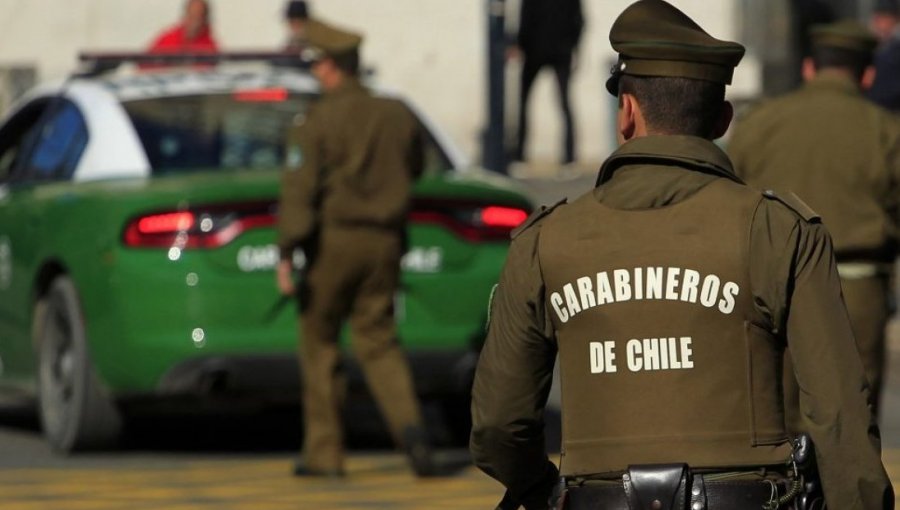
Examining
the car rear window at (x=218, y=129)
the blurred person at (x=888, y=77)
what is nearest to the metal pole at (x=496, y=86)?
the blurred person at (x=888, y=77)

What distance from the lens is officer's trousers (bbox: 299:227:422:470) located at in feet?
29.8

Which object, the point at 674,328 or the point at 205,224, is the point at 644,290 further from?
the point at 205,224

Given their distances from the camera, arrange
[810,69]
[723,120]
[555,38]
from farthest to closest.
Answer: [555,38] < [810,69] < [723,120]

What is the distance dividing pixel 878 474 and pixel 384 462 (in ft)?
→ 19.4

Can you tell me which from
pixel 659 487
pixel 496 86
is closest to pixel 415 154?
pixel 659 487

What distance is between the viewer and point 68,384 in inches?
386

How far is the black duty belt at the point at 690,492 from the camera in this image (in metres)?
3.97

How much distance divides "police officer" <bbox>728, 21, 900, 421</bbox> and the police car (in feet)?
5.88

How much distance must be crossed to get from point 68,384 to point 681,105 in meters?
6.08

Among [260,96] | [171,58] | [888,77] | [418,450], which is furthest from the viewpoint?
[888,77]

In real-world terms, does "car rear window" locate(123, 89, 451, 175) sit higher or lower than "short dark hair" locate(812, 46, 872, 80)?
lower

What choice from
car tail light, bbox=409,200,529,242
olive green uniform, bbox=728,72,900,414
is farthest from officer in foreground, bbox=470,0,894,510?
car tail light, bbox=409,200,529,242

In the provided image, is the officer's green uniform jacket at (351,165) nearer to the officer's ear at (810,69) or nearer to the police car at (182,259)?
the police car at (182,259)

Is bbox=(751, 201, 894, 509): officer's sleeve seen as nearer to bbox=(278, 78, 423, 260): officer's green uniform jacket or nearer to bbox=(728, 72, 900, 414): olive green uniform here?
bbox=(728, 72, 900, 414): olive green uniform
